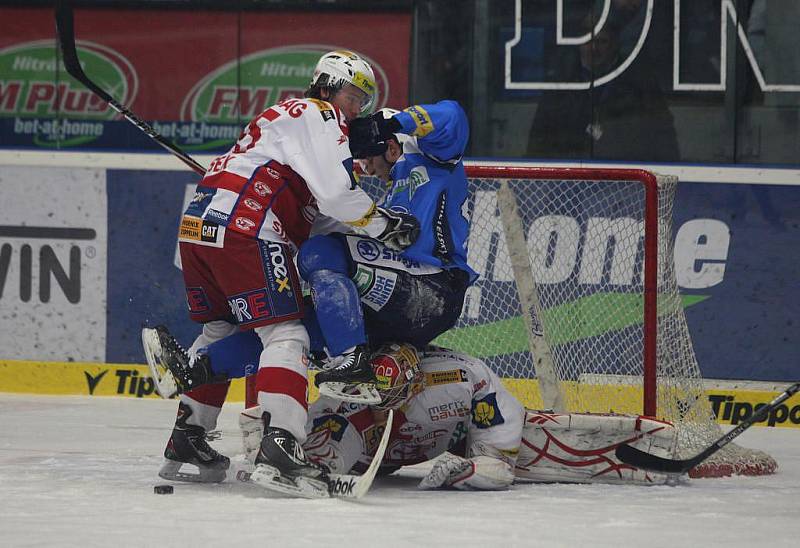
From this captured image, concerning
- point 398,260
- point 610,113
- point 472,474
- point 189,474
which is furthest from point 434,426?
point 610,113

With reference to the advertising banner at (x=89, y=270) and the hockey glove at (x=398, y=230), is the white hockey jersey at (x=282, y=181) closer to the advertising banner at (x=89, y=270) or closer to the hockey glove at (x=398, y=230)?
the hockey glove at (x=398, y=230)

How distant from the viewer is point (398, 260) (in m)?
4.05

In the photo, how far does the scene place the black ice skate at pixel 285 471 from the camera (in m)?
3.70

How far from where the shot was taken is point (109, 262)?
6.55m

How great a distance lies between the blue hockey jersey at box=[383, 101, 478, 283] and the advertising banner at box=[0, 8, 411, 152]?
2.32m

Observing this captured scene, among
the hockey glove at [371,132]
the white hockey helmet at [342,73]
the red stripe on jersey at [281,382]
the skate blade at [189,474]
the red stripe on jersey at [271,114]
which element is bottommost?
the skate blade at [189,474]

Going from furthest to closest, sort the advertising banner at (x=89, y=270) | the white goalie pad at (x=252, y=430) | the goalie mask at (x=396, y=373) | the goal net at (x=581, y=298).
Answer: the advertising banner at (x=89, y=270) < the goal net at (x=581, y=298) < the white goalie pad at (x=252, y=430) < the goalie mask at (x=396, y=373)

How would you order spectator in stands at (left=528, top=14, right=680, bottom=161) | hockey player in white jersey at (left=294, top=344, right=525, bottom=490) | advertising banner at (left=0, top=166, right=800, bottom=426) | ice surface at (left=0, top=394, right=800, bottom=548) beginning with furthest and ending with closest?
advertising banner at (left=0, top=166, right=800, bottom=426)
spectator in stands at (left=528, top=14, right=680, bottom=161)
hockey player in white jersey at (left=294, top=344, right=525, bottom=490)
ice surface at (left=0, top=394, right=800, bottom=548)

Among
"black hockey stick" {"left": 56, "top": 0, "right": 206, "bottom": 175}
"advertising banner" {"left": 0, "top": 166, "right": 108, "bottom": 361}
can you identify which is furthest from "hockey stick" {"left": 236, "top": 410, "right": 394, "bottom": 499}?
"advertising banner" {"left": 0, "top": 166, "right": 108, "bottom": 361}

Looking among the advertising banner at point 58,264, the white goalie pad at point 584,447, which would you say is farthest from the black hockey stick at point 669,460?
the advertising banner at point 58,264

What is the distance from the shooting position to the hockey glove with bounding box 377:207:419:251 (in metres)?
3.96

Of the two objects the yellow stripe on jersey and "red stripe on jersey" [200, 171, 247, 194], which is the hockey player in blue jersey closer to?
the yellow stripe on jersey

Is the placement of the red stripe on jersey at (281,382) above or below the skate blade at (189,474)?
above

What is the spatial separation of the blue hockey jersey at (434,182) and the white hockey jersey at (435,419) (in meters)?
0.33
